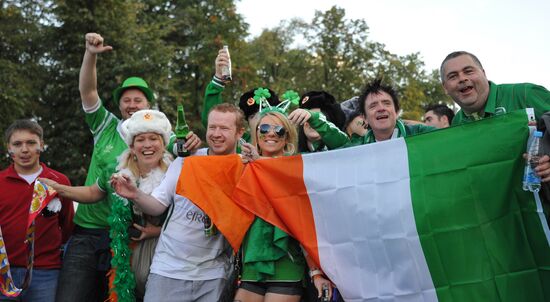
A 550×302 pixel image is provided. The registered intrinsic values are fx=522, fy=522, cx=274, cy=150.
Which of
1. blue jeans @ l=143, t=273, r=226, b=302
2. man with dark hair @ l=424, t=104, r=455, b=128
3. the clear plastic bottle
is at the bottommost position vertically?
blue jeans @ l=143, t=273, r=226, b=302

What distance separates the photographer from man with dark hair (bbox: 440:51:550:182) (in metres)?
3.75

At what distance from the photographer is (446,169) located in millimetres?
3578

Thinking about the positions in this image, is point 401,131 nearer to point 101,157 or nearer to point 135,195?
point 135,195

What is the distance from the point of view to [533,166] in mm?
3264

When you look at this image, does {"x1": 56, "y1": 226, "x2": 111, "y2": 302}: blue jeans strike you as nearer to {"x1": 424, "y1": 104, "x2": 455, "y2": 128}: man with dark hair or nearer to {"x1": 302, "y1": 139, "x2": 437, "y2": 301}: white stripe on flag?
{"x1": 302, "y1": 139, "x2": 437, "y2": 301}: white stripe on flag

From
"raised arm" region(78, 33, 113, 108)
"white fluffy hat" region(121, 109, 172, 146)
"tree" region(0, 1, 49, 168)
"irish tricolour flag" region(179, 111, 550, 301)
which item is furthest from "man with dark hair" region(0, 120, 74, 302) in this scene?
"tree" region(0, 1, 49, 168)

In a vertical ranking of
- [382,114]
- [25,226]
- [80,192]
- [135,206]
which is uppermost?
[382,114]

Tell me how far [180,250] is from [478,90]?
254 centimetres

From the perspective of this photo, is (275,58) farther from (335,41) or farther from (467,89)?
(467,89)

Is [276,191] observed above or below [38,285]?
above

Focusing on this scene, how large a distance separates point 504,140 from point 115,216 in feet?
9.58

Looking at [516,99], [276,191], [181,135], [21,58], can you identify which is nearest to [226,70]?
[181,135]

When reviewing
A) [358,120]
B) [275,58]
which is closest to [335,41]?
Result: [275,58]

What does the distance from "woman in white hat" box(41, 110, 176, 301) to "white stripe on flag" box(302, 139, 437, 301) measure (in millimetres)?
1257
